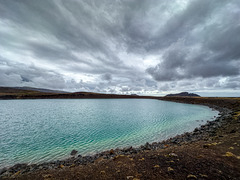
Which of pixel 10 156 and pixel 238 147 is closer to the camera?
pixel 238 147

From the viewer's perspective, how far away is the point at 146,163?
23.4 feet

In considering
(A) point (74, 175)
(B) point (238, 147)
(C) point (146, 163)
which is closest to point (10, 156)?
(A) point (74, 175)

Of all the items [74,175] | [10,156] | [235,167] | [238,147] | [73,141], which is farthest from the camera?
[73,141]

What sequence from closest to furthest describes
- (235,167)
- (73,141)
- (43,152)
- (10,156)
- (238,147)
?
(235,167)
(238,147)
(10,156)
(43,152)
(73,141)

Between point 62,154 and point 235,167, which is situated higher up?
point 235,167

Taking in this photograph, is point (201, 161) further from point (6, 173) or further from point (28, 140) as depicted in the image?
point (28, 140)

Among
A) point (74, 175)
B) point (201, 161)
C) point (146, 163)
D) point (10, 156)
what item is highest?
point (201, 161)

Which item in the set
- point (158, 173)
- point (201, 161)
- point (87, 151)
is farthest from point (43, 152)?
point (201, 161)

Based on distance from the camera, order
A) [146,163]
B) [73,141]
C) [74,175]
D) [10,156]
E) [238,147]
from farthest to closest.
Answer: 1. [73,141]
2. [10,156]
3. [238,147]
4. [146,163]
5. [74,175]

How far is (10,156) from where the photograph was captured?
1110 centimetres

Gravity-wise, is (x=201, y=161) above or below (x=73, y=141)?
above

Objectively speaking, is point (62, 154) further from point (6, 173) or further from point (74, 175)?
point (74, 175)

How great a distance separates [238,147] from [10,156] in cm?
2135

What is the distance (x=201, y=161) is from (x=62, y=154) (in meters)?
13.0
